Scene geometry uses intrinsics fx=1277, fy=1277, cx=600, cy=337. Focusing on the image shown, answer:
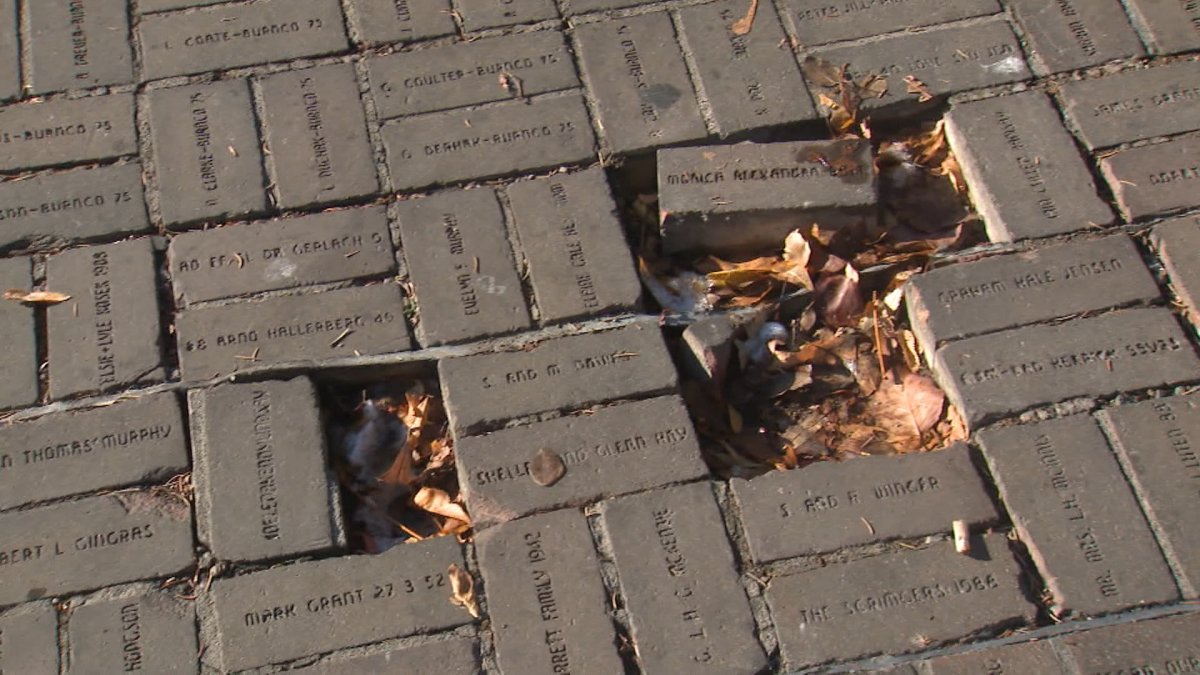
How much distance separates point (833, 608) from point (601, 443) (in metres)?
0.70

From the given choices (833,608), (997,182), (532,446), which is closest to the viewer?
(833,608)

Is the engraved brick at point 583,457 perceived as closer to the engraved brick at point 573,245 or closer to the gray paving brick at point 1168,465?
the engraved brick at point 573,245

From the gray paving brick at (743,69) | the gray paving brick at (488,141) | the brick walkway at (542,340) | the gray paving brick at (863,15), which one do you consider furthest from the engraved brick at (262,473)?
the gray paving brick at (863,15)

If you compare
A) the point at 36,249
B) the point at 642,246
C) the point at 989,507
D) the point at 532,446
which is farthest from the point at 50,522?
the point at 989,507

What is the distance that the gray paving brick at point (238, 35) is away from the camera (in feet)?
13.0

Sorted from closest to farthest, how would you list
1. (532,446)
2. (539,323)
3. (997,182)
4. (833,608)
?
(833,608), (532,446), (539,323), (997,182)

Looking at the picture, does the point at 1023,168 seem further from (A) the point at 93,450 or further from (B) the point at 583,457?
(A) the point at 93,450

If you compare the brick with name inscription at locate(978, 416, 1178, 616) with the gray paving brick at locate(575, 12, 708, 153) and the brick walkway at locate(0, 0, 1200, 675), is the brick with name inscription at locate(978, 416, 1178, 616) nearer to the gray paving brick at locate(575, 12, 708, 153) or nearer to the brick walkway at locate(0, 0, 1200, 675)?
the brick walkway at locate(0, 0, 1200, 675)

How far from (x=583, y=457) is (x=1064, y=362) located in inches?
50.6

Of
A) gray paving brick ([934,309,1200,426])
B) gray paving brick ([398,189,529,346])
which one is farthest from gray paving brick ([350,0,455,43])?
gray paving brick ([934,309,1200,426])

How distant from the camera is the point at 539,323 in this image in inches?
136

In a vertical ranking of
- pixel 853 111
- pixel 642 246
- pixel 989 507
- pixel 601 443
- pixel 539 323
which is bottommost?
pixel 989 507

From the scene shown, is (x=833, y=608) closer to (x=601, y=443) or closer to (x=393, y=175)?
(x=601, y=443)

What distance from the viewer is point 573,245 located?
3.57 metres
